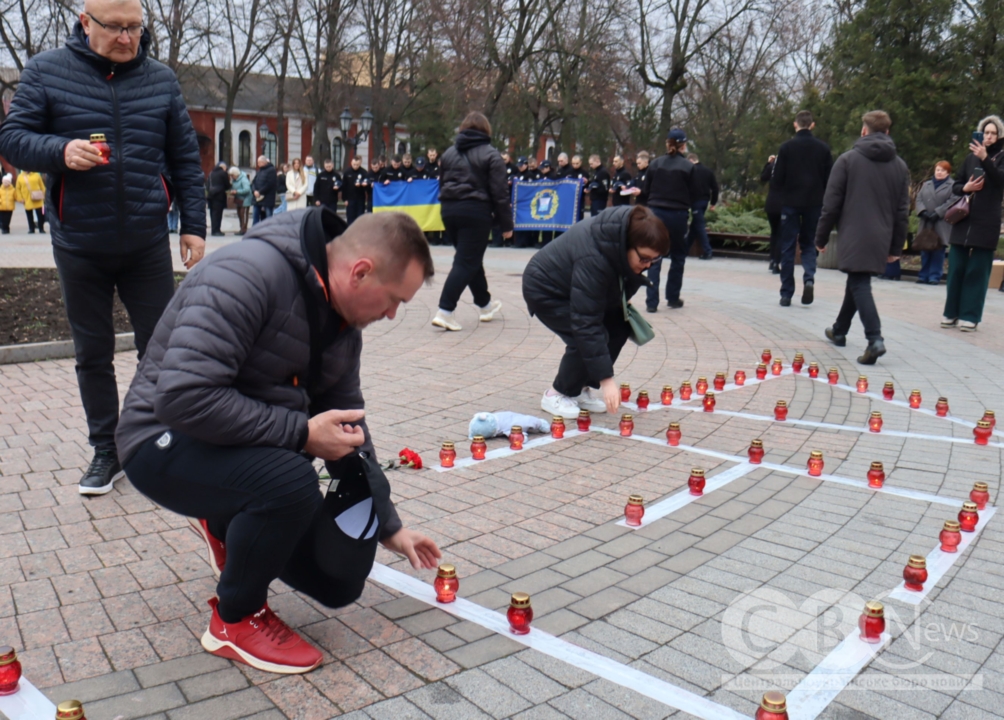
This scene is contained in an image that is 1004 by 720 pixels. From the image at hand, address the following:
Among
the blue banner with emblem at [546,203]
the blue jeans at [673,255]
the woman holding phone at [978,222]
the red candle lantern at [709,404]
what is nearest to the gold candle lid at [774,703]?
the red candle lantern at [709,404]

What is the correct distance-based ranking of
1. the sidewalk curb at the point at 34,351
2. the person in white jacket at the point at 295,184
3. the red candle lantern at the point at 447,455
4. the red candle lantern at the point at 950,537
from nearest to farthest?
the red candle lantern at the point at 950,537 < the red candle lantern at the point at 447,455 < the sidewalk curb at the point at 34,351 < the person in white jacket at the point at 295,184

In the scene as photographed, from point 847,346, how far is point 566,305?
4.42 meters

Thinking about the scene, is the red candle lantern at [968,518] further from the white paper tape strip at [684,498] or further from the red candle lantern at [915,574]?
the white paper tape strip at [684,498]

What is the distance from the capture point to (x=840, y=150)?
20.3 meters

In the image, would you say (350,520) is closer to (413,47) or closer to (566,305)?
(566,305)

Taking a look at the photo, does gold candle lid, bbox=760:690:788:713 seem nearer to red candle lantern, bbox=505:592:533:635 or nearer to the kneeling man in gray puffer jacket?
red candle lantern, bbox=505:592:533:635

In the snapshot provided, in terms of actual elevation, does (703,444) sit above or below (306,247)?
below

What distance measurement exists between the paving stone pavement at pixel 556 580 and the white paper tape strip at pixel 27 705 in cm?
5

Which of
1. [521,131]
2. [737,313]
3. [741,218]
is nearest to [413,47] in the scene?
[521,131]

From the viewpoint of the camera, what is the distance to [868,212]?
339 inches

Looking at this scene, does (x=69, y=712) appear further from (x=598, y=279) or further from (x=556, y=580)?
(x=598, y=279)

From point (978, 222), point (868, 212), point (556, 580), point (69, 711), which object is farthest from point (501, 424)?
point (978, 222)

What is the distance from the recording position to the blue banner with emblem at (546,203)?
65.4 ft

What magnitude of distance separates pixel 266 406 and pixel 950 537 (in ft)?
9.83
